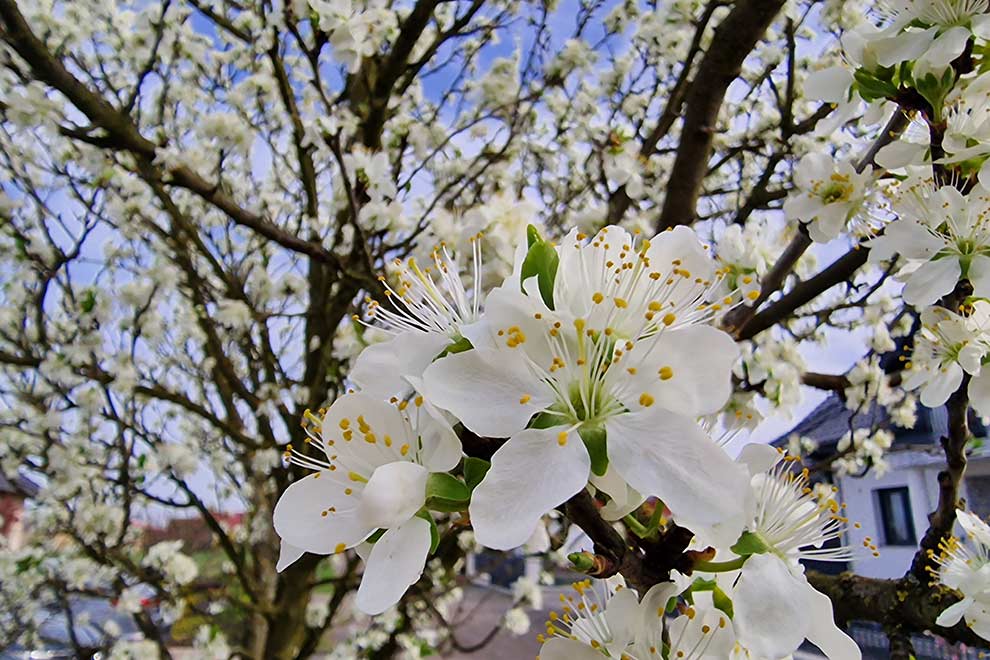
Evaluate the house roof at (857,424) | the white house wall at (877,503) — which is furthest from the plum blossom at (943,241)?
the white house wall at (877,503)

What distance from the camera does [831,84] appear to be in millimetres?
1217

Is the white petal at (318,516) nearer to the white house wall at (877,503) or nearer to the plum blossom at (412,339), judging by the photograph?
the plum blossom at (412,339)

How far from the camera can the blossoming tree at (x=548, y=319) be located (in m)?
0.58

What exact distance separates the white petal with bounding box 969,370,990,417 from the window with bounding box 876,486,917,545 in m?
6.53

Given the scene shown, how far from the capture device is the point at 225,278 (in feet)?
10.8

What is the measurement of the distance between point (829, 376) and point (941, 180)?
156 centimetres

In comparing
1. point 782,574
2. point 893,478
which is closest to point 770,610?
point 782,574

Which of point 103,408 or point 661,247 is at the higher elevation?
point 103,408

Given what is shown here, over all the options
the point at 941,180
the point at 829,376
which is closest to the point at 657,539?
the point at 941,180

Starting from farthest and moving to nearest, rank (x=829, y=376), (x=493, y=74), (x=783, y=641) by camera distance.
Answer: (x=493, y=74), (x=829, y=376), (x=783, y=641)

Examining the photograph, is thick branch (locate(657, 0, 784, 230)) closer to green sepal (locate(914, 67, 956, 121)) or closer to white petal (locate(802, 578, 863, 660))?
green sepal (locate(914, 67, 956, 121))

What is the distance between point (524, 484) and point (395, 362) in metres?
0.21

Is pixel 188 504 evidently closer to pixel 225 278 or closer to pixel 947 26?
pixel 225 278

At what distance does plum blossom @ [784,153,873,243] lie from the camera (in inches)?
52.1
